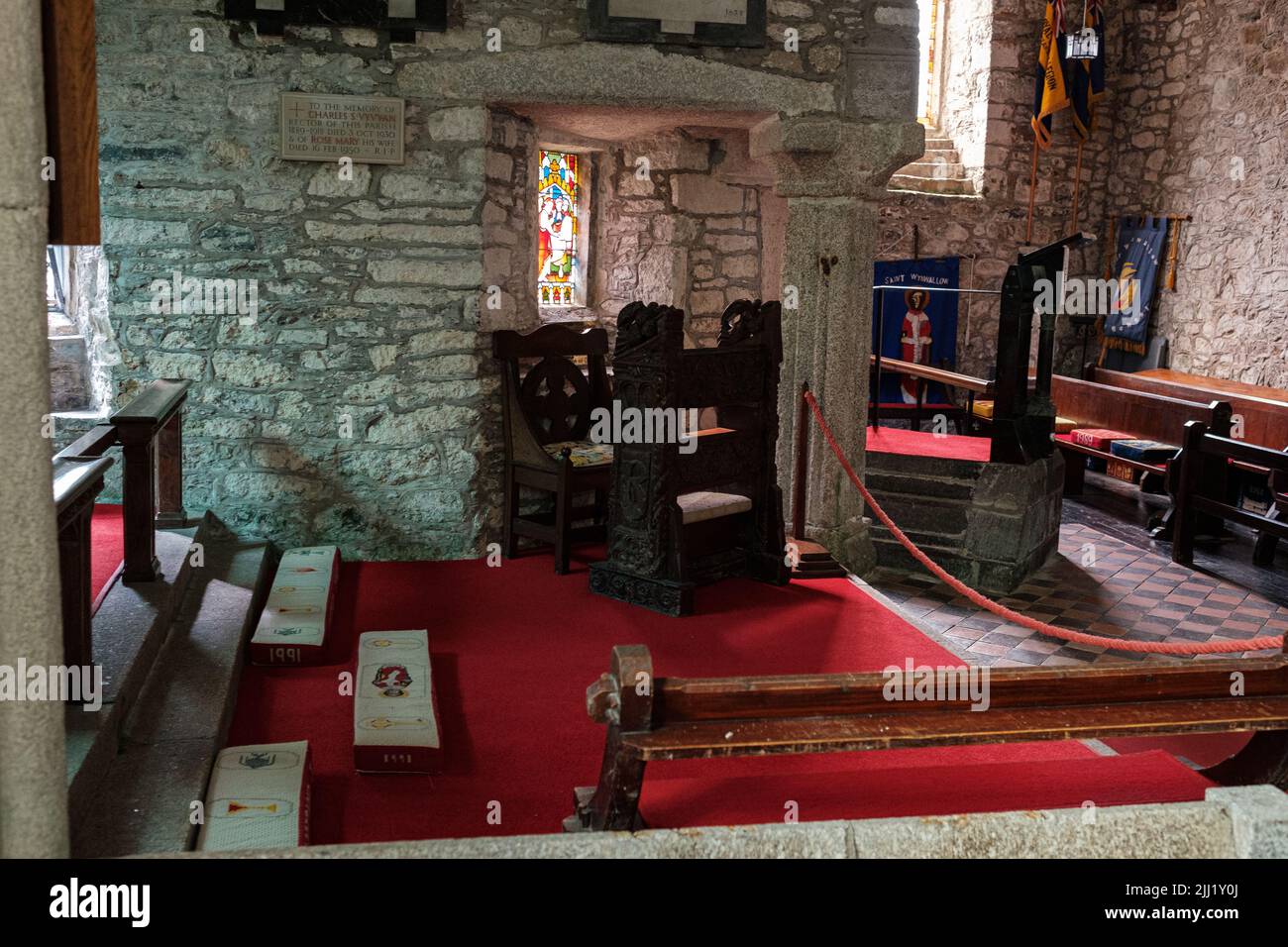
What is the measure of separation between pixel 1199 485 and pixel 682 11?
4216 mm

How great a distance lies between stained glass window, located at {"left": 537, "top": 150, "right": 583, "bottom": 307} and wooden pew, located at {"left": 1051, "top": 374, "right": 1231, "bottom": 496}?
12.3 ft

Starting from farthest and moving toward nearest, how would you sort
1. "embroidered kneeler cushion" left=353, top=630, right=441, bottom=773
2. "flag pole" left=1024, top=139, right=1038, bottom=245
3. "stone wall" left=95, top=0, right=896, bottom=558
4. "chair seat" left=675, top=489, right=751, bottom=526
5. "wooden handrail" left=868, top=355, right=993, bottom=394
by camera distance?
1. "flag pole" left=1024, top=139, right=1038, bottom=245
2. "wooden handrail" left=868, top=355, right=993, bottom=394
3. "stone wall" left=95, top=0, right=896, bottom=558
4. "chair seat" left=675, top=489, right=751, bottom=526
5. "embroidered kneeler cushion" left=353, top=630, right=441, bottom=773

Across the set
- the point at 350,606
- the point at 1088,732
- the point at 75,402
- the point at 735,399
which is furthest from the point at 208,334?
the point at 1088,732

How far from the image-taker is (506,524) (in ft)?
17.2

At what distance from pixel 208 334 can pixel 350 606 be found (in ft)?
4.59

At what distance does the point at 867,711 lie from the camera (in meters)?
2.40

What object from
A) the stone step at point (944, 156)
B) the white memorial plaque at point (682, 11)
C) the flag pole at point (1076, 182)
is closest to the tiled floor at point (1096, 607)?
the white memorial plaque at point (682, 11)

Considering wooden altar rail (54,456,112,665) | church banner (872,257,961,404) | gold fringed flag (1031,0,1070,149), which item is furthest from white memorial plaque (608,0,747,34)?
gold fringed flag (1031,0,1070,149)

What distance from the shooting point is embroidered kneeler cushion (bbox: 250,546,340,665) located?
12.3 feet

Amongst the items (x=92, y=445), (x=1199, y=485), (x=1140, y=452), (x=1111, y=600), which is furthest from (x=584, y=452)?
(x=1140, y=452)

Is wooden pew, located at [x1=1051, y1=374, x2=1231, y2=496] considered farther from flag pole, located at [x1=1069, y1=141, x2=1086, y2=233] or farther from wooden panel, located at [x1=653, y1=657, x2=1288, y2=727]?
wooden panel, located at [x1=653, y1=657, x2=1288, y2=727]

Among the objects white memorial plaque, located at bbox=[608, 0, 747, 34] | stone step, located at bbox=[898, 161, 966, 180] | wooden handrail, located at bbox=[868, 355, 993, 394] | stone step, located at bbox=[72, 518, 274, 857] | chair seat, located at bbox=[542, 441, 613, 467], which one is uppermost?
white memorial plaque, located at bbox=[608, 0, 747, 34]

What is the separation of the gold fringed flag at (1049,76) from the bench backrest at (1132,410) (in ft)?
7.90

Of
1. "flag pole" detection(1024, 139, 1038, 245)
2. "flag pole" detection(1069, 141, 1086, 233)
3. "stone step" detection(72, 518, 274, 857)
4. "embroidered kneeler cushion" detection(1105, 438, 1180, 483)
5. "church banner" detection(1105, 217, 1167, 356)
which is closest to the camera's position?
"stone step" detection(72, 518, 274, 857)
